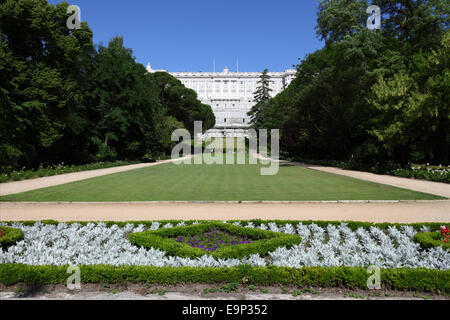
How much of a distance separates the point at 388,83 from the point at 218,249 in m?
18.5

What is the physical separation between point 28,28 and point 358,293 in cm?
2342

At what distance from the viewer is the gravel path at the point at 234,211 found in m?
8.66

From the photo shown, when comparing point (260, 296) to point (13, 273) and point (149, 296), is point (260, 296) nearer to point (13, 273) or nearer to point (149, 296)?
point (149, 296)

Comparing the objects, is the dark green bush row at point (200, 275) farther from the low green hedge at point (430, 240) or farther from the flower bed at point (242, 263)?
the low green hedge at point (430, 240)

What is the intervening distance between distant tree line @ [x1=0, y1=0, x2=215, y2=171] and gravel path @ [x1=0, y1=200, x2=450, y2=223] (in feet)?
6.46

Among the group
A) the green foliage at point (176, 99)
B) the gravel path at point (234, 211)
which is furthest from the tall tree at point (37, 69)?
the green foliage at point (176, 99)

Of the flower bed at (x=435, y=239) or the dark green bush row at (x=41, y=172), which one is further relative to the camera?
the dark green bush row at (x=41, y=172)

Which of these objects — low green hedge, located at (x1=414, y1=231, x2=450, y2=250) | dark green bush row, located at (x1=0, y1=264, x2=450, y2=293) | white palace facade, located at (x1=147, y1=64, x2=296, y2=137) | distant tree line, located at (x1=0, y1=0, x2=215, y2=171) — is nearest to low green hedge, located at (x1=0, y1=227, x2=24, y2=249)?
dark green bush row, located at (x1=0, y1=264, x2=450, y2=293)

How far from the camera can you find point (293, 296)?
4090 millimetres

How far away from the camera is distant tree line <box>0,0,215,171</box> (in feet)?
60.7

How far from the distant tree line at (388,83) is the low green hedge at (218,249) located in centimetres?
1581

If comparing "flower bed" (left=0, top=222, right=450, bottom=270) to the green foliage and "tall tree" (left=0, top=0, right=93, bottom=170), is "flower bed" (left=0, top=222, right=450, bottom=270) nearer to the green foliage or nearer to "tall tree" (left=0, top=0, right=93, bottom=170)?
"tall tree" (left=0, top=0, right=93, bottom=170)

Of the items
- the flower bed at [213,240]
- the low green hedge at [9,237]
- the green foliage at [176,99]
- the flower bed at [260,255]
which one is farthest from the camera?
the green foliage at [176,99]
